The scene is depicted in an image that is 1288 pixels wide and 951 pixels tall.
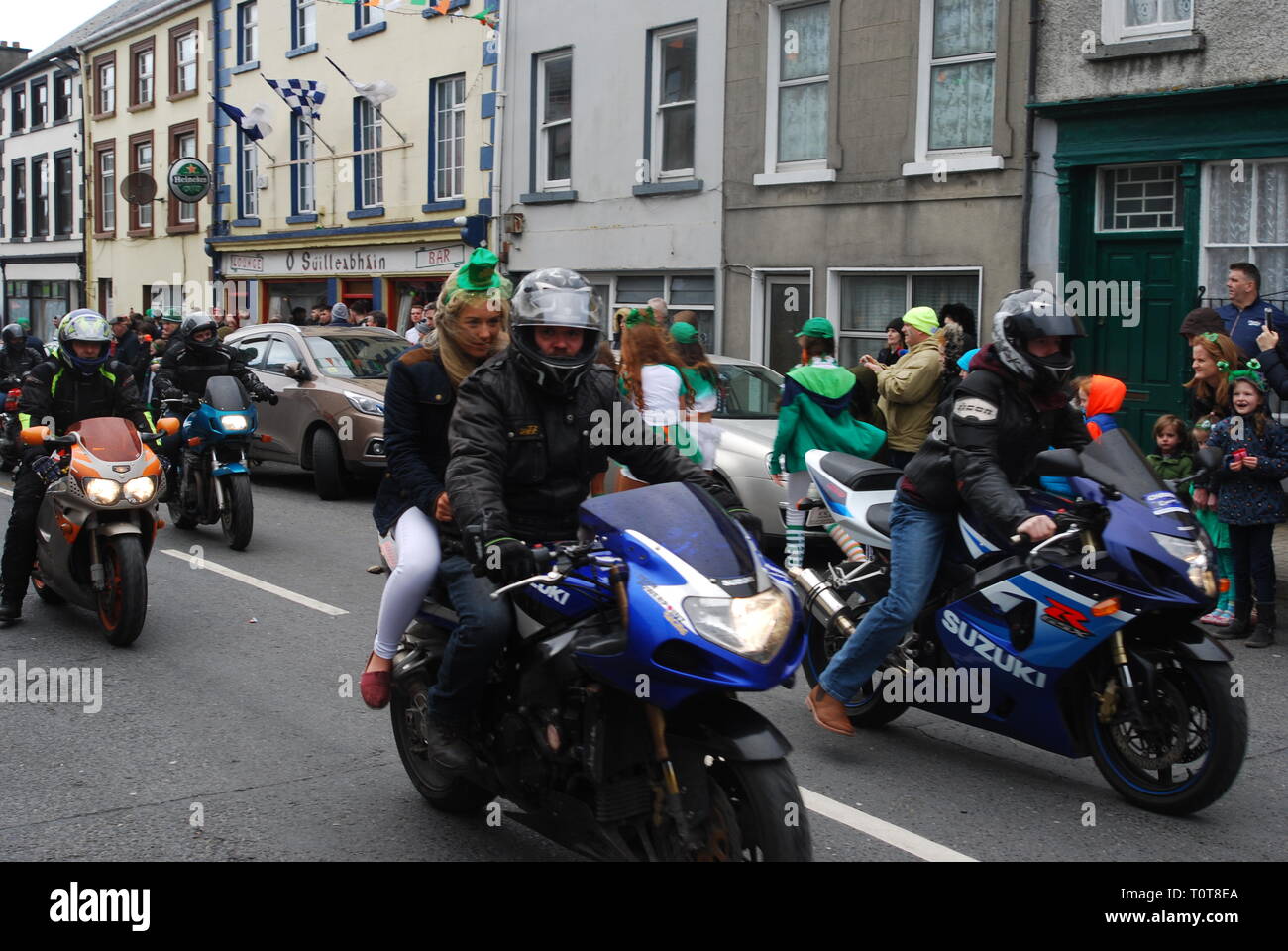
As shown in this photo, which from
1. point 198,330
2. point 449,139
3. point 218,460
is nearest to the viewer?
point 218,460

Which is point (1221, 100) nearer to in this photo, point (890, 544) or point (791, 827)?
point (890, 544)

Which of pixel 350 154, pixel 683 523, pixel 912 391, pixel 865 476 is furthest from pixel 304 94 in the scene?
pixel 683 523

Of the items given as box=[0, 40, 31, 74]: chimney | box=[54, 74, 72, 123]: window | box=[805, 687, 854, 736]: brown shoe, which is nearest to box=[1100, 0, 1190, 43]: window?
box=[805, 687, 854, 736]: brown shoe

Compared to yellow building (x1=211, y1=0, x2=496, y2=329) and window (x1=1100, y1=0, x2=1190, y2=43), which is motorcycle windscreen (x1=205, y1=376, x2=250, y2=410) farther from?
yellow building (x1=211, y1=0, x2=496, y2=329)

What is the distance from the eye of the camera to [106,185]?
3778 cm

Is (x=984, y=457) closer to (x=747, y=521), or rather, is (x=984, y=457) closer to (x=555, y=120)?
(x=747, y=521)

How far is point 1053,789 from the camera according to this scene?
5434 millimetres

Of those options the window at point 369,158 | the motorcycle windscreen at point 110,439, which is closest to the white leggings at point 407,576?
the motorcycle windscreen at point 110,439

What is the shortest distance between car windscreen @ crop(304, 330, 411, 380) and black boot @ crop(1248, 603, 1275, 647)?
886 centimetres

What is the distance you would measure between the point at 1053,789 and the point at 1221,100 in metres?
9.59

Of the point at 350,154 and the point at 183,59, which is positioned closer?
the point at 350,154

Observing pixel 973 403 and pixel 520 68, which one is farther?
pixel 520 68

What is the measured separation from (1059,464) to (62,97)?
134 feet

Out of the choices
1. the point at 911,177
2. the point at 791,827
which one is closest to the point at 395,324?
the point at 911,177
